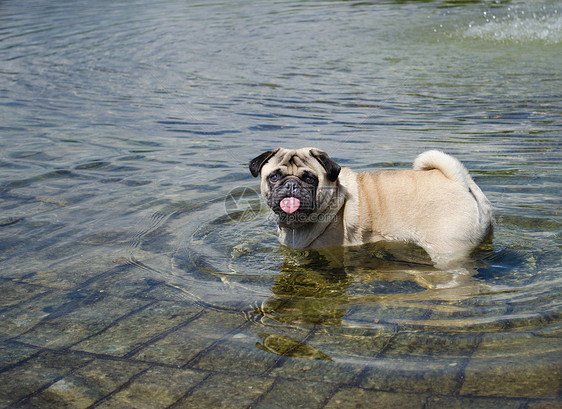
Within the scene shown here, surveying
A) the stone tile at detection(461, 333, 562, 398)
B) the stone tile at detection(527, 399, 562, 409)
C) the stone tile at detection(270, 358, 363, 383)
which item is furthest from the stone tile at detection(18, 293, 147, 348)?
the stone tile at detection(527, 399, 562, 409)

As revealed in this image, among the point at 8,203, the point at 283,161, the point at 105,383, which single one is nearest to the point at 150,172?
the point at 8,203

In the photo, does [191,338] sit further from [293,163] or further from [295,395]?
[293,163]

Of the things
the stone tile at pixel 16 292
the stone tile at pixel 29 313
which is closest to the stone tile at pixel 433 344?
the stone tile at pixel 29 313

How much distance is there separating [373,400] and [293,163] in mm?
2429

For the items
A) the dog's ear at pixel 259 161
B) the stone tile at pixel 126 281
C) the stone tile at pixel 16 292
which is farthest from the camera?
the dog's ear at pixel 259 161

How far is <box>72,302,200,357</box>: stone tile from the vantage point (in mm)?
3613

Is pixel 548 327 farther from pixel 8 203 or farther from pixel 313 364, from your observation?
pixel 8 203

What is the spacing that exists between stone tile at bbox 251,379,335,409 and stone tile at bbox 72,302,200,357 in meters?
0.94

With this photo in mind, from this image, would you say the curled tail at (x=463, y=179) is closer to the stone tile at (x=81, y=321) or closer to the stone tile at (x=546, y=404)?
the stone tile at (x=546, y=404)

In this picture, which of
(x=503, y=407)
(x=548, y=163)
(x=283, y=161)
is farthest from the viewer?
(x=548, y=163)

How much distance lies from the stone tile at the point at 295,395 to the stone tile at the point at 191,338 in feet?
1.94

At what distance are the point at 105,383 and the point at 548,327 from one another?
2489mm

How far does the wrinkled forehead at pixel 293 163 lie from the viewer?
497 cm

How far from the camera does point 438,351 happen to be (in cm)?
343
